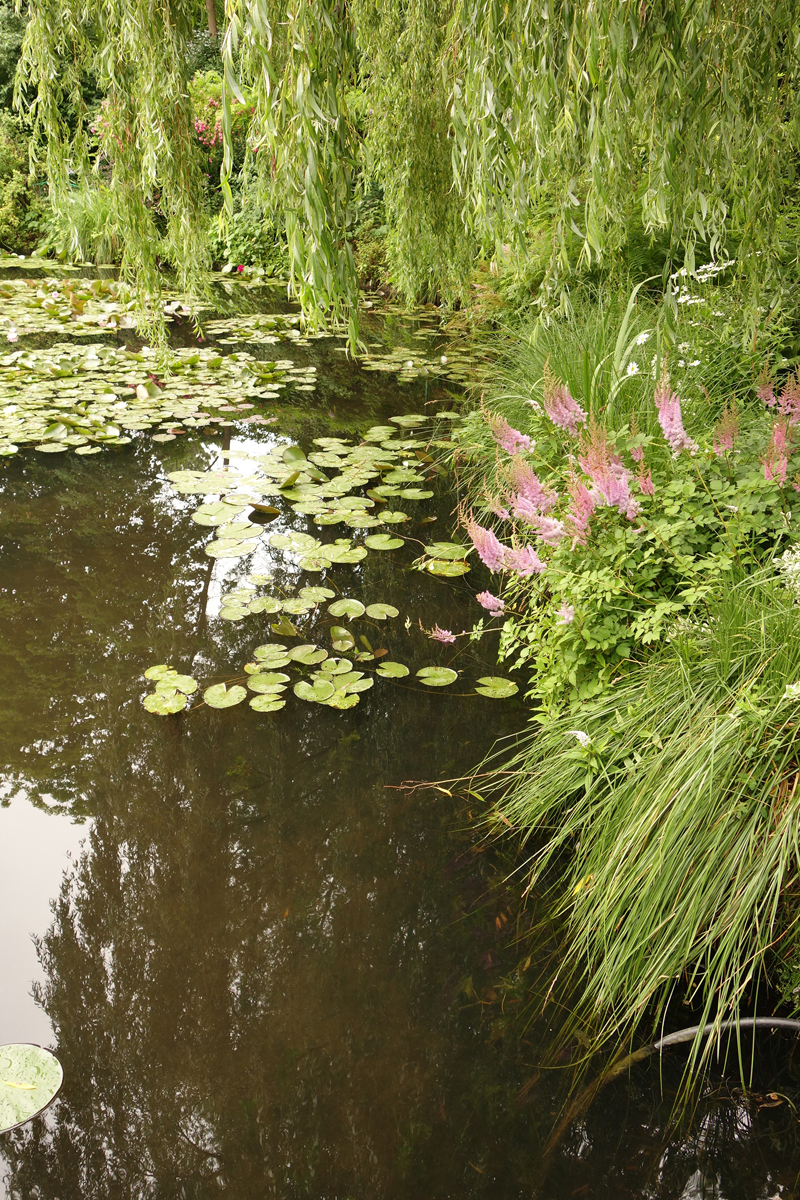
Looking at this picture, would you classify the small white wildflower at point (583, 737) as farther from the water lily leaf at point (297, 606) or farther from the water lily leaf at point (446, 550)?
the water lily leaf at point (446, 550)

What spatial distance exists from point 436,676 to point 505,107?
168 centimetres

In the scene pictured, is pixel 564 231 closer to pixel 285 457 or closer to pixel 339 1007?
pixel 339 1007

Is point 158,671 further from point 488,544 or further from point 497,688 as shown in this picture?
point 488,544

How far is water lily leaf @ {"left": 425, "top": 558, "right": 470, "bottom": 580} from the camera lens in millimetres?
3416

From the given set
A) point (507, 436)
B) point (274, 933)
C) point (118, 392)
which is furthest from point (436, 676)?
point (118, 392)

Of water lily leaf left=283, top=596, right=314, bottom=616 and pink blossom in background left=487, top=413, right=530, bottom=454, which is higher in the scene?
pink blossom in background left=487, top=413, right=530, bottom=454

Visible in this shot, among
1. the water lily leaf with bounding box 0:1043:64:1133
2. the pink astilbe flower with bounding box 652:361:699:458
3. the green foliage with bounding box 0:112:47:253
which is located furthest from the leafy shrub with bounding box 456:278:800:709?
the green foliage with bounding box 0:112:47:253

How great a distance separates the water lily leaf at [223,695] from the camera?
2.62 metres

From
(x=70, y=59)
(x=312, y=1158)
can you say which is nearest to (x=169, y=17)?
(x=70, y=59)

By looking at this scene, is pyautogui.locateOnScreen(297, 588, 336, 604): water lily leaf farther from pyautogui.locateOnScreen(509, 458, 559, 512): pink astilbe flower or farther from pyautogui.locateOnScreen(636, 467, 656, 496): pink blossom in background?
pyautogui.locateOnScreen(636, 467, 656, 496): pink blossom in background

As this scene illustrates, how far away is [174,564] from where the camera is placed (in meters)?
3.46

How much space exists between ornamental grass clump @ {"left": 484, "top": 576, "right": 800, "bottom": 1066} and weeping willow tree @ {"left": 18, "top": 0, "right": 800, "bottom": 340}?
108cm

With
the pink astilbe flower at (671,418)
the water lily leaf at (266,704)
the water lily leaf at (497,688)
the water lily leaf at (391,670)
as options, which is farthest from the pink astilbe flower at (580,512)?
the water lily leaf at (266,704)

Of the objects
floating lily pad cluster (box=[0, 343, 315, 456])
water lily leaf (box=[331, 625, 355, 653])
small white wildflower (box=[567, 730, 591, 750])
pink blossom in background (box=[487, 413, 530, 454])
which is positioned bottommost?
water lily leaf (box=[331, 625, 355, 653])
